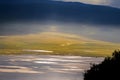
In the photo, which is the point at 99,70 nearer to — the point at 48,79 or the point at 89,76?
the point at 89,76

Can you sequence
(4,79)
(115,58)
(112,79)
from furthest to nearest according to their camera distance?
(4,79) → (115,58) → (112,79)

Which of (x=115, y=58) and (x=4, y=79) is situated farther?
(x=4, y=79)

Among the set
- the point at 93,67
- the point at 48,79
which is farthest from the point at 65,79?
the point at 93,67

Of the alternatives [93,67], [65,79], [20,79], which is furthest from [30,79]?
[93,67]

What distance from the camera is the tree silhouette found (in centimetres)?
4031

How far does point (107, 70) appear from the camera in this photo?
41.5 metres

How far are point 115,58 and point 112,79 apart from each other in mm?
3908

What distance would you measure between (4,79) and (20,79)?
544 cm

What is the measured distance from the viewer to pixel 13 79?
132m

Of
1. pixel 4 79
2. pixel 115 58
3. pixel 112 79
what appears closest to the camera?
pixel 112 79

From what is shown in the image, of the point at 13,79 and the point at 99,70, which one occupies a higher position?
the point at 13,79

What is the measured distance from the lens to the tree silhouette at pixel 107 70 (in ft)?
132

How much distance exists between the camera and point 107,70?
41469 millimetres

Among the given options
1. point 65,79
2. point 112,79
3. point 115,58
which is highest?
point 65,79
